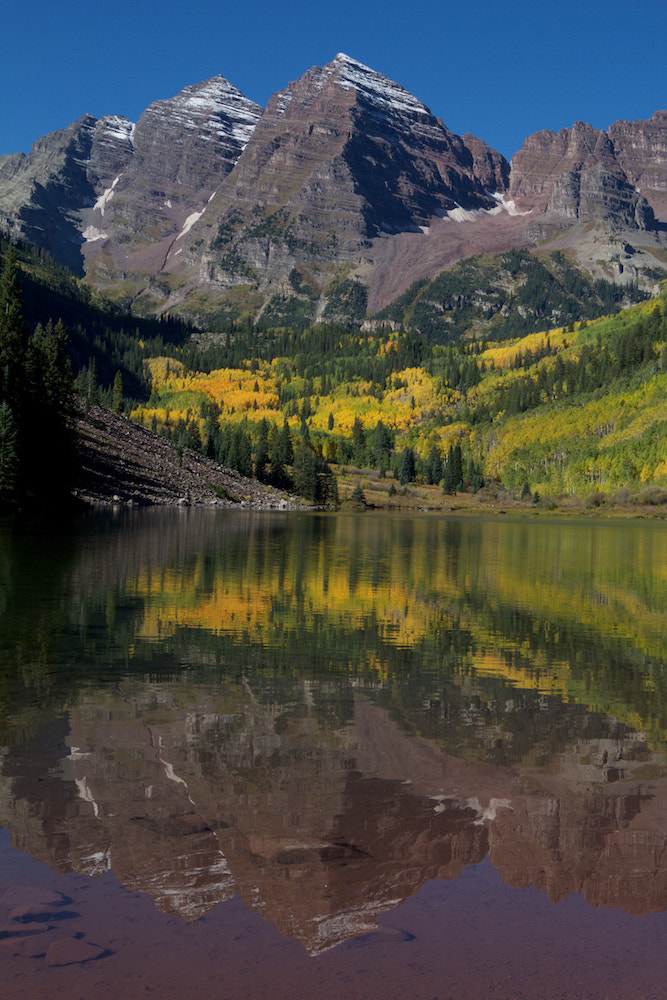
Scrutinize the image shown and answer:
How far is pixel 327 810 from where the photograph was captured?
12867mm

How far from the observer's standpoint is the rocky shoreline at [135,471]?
14312cm

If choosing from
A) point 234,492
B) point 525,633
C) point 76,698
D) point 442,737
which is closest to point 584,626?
point 525,633

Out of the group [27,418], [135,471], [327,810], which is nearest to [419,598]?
[327,810]

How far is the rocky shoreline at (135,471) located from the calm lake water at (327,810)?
355 ft

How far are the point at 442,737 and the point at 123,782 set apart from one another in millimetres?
6621

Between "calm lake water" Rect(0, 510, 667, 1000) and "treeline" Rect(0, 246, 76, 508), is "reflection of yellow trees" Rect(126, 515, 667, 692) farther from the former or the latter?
"treeline" Rect(0, 246, 76, 508)

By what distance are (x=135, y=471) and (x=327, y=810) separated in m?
151

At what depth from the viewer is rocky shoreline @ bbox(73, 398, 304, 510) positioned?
470 ft

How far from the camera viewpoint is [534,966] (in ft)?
29.6

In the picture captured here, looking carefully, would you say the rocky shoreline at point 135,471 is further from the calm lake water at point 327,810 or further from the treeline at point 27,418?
the calm lake water at point 327,810

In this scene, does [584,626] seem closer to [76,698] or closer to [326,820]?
[76,698]

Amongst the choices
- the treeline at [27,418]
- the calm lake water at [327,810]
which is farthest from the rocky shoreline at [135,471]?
the calm lake water at [327,810]

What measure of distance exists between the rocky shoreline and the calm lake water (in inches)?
4258

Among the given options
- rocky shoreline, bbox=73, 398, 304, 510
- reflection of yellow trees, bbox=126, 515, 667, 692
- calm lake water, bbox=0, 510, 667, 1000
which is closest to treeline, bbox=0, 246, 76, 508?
rocky shoreline, bbox=73, 398, 304, 510
